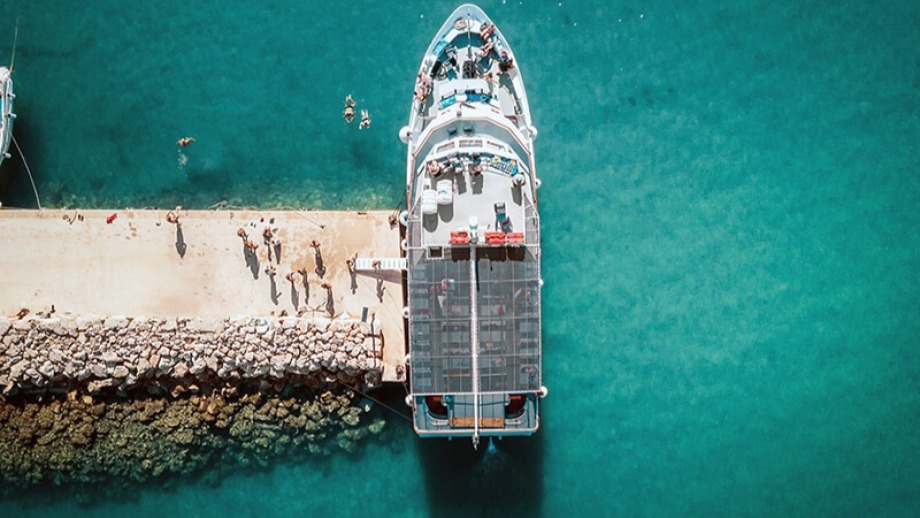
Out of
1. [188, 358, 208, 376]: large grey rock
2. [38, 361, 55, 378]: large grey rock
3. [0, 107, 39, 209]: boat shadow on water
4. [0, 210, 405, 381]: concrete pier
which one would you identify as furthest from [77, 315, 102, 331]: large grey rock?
[0, 107, 39, 209]: boat shadow on water

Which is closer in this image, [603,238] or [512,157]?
[512,157]

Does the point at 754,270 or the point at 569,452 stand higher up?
the point at 754,270

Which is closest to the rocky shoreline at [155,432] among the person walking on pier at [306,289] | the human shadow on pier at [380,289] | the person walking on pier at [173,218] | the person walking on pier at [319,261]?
the person walking on pier at [306,289]

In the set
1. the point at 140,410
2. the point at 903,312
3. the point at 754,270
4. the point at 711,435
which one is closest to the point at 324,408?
the point at 140,410

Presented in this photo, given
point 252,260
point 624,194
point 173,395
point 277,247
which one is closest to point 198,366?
point 173,395

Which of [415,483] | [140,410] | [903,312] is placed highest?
[903,312]

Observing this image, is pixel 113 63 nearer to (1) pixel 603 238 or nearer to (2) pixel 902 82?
(1) pixel 603 238

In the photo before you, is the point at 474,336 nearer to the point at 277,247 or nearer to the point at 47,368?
the point at 277,247

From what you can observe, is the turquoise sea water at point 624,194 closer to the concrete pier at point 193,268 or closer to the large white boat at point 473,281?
the concrete pier at point 193,268
